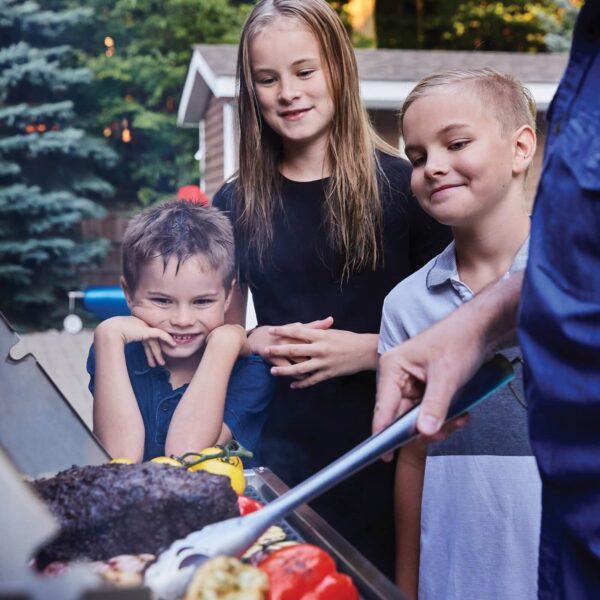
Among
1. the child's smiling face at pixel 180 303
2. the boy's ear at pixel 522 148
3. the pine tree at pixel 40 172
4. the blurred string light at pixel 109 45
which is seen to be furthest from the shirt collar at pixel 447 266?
the blurred string light at pixel 109 45

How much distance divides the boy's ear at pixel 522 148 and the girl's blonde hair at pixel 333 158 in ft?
1.01

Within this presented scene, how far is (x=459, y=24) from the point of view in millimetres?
20594

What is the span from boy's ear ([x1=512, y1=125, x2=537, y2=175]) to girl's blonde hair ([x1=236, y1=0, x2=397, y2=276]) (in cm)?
31

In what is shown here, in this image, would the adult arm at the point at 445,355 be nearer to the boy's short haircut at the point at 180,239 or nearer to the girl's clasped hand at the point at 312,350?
the girl's clasped hand at the point at 312,350

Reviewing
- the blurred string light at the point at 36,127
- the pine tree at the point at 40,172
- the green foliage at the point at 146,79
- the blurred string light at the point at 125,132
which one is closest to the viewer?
the pine tree at the point at 40,172

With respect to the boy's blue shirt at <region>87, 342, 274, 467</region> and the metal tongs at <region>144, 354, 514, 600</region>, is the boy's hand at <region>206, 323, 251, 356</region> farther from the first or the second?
the metal tongs at <region>144, 354, 514, 600</region>

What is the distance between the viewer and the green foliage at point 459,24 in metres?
20.1

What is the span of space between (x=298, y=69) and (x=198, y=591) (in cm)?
122

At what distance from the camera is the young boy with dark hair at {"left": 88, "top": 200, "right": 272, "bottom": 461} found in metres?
1.76

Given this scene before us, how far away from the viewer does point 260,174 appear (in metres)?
1.94

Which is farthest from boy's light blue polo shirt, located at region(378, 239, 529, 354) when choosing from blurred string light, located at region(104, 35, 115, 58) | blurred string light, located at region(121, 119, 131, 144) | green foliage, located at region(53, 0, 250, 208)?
blurred string light, located at region(104, 35, 115, 58)

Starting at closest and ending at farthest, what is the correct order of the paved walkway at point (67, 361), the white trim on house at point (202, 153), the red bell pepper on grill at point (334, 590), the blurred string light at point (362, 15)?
1. the red bell pepper on grill at point (334, 590)
2. the paved walkway at point (67, 361)
3. the white trim on house at point (202, 153)
4. the blurred string light at point (362, 15)

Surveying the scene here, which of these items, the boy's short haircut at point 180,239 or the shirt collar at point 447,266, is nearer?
the shirt collar at point 447,266

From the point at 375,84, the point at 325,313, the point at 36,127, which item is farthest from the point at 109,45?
the point at 325,313
